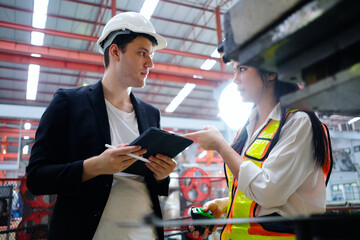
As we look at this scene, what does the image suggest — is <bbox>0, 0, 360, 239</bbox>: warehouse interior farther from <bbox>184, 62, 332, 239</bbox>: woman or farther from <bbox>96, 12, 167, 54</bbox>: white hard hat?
<bbox>96, 12, 167, 54</bbox>: white hard hat

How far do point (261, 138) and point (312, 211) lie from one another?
0.37 metres

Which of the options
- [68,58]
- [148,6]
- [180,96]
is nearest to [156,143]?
[68,58]

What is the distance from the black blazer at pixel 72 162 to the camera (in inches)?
→ 45.4

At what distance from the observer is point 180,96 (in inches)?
523

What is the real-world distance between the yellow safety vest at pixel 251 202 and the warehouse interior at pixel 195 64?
285mm

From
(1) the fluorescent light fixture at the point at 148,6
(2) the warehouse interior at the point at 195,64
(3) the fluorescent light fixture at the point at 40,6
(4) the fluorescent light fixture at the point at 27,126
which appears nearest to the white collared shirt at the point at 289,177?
(2) the warehouse interior at the point at 195,64

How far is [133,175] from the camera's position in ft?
4.61

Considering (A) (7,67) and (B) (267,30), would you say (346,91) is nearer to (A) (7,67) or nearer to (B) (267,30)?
(B) (267,30)

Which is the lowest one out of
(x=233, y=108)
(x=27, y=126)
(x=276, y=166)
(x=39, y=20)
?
Result: (x=276, y=166)

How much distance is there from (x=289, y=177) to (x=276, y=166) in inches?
2.5

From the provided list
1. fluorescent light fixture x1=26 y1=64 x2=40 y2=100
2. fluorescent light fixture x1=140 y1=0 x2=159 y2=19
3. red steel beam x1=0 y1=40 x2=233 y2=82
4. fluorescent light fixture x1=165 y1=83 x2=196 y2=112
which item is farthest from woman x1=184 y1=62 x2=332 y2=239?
fluorescent light fixture x1=165 y1=83 x2=196 y2=112

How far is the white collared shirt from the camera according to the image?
3.67 ft

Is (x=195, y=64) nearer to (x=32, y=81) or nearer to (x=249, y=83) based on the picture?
(x=32, y=81)

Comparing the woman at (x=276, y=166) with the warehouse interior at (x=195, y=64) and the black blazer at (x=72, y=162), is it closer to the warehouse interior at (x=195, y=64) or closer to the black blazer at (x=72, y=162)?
the warehouse interior at (x=195, y=64)
